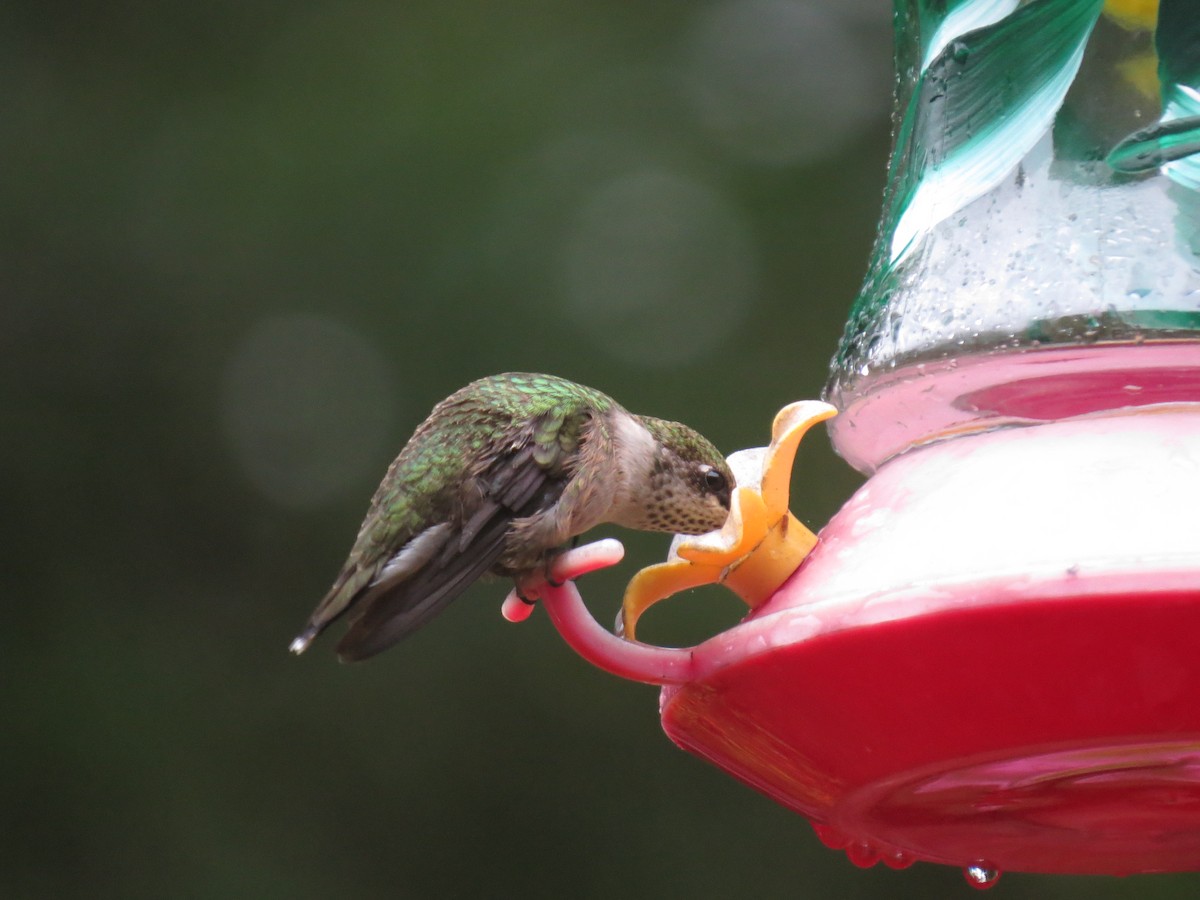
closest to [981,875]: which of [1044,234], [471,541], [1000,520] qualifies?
[1000,520]

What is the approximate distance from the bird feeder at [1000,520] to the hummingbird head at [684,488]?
0.83 metres

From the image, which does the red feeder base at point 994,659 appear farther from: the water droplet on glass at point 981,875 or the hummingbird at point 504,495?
the hummingbird at point 504,495

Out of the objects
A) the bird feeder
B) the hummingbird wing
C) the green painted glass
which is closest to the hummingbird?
the hummingbird wing

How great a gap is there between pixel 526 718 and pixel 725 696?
3.28 m

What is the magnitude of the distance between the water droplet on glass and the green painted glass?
57 centimetres

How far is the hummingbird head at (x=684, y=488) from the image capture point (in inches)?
123

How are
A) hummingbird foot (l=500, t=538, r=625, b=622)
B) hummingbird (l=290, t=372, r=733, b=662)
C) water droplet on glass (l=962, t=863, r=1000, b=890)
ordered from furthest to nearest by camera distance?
hummingbird (l=290, t=372, r=733, b=662) → water droplet on glass (l=962, t=863, r=1000, b=890) → hummingbird foot (l=500, t=538, r=625, b=622)

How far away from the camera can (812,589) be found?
166 centimetres

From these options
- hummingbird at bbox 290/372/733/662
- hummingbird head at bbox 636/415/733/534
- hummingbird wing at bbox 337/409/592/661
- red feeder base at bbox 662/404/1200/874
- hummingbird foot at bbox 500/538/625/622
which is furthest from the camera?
hummingbird head at bbox 636/415/733/534

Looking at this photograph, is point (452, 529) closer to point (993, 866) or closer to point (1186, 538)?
point (993, 866)

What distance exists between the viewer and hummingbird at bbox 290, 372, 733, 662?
7.93 feet

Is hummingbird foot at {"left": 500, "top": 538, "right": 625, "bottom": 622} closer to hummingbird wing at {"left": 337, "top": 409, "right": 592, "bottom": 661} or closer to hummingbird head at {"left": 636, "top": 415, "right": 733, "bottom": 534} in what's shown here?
hummingbird wing at {"left": 337, "top": 409, "right": 592, "bottom": 661}

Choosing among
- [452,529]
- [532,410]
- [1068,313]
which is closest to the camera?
[1068,313]

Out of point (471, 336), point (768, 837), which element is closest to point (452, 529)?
point (471, 336)
